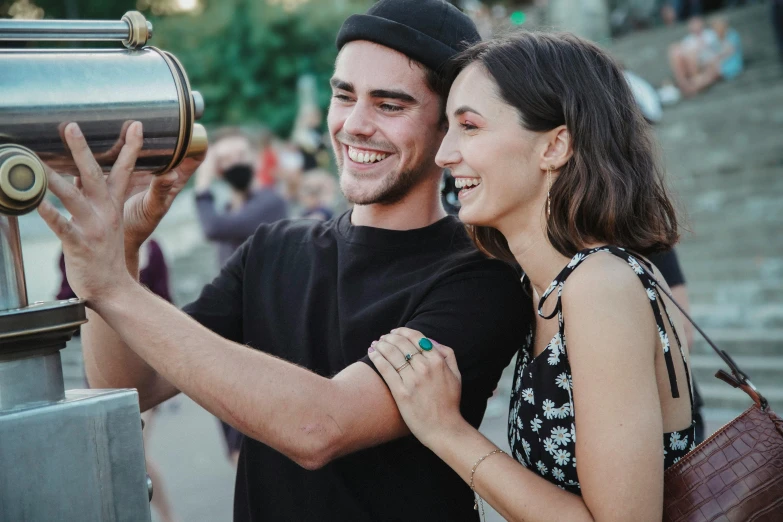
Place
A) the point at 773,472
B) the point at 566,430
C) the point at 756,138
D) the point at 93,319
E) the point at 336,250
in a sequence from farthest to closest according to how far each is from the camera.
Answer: the point at 756,138, the point at 336,250, the point at 93,319, the point at 566,430, the point at 773,472

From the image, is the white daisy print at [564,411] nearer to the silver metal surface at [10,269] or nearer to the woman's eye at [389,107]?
the woman's eye at [389,107]

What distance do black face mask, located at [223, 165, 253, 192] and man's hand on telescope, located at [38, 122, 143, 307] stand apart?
16.3 ft

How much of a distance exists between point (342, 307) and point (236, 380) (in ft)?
1.77

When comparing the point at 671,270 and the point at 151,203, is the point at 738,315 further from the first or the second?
the point at 151,203

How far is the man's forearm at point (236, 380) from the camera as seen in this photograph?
5.31 ft

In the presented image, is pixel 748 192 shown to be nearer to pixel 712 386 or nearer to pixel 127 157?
pixel 712 386

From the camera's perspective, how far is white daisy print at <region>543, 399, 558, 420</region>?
190 centimetres

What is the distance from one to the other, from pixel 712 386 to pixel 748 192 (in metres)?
3.00

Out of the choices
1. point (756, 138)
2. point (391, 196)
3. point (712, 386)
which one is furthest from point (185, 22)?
point (391, 196)

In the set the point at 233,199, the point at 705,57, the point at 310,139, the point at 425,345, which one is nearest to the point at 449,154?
the point at 425,345

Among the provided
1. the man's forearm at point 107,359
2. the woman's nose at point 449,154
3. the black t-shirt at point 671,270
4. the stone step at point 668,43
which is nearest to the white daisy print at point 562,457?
the woman's nose at point 449,154

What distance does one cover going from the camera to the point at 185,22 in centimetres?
2372

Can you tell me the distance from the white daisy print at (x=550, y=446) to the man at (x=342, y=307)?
246 mm

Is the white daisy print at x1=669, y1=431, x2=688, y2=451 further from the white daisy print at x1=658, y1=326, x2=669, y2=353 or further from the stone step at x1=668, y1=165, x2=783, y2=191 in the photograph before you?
the stone step at x1=668, y1=165, x2=783, y2=191
